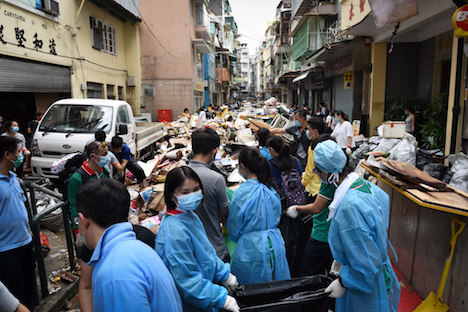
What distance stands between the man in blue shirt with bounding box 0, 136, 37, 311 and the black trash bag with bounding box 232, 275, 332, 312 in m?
2.05

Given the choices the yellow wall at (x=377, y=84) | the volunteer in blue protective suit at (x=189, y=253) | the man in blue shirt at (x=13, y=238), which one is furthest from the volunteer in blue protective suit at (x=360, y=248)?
the yellow wall at (x=377, y=84)

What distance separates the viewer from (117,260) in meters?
1.32

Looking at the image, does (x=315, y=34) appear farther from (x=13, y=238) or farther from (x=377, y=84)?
(x=13, y=238)

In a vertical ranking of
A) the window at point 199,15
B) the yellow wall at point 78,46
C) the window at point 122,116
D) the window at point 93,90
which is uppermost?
the window at point 199,15

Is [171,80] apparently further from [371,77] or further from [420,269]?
[420,269]

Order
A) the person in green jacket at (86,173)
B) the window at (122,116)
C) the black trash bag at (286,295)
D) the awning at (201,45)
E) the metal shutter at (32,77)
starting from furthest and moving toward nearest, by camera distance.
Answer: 1. the awning at (201,45)
2. the metal shutter at (32,77)
3. the window at (122,116)
4. the person in green jacket at (86,173)
5. the black trash bag at (286,295)

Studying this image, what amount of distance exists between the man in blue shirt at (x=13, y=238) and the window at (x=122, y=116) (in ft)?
17.0

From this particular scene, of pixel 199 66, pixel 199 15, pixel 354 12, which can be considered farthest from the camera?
pixel 199 66

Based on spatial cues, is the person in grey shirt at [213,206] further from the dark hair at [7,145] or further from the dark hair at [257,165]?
the dark hair at [7,145]

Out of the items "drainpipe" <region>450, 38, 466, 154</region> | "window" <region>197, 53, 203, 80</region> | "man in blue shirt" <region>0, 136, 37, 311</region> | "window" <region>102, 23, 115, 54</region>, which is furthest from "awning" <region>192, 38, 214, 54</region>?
"man in blue shirt" <region>0, 136, 37, 311</region>

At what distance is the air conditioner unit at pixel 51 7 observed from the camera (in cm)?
1008

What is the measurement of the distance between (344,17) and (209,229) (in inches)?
404

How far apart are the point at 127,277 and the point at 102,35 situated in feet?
52.5

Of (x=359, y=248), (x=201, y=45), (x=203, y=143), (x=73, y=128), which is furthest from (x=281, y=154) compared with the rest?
(x=201, y=45)
